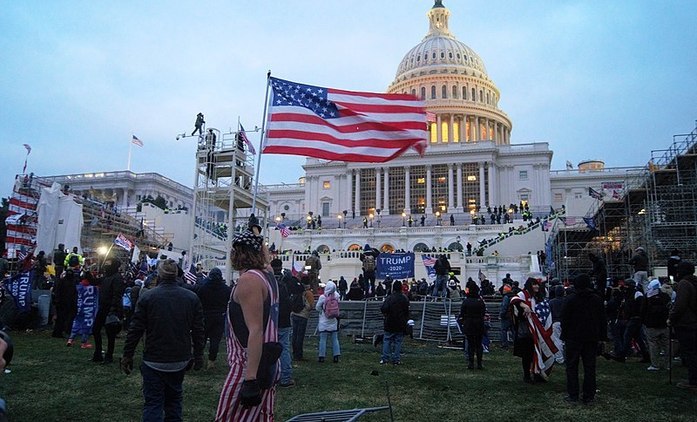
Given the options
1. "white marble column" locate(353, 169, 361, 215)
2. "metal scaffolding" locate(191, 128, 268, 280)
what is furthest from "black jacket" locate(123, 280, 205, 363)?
"white marble column" locate(353, 169, 361, 215)

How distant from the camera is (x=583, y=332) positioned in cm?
902

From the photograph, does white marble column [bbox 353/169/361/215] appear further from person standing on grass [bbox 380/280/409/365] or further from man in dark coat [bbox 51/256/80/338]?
person standing on grass [bbox 380/280/409/365]

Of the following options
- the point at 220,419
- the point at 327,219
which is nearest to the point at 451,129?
the point at 327,219

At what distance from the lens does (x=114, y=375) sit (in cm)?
1018

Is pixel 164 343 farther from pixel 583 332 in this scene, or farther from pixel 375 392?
pixel 583 332

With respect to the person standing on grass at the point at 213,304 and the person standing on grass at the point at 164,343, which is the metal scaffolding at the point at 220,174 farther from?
the person standing on grass at the point at 164,343

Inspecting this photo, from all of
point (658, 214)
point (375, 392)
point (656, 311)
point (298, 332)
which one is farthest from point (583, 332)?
point (658, 214)

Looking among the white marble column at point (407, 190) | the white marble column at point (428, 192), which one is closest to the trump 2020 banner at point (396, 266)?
the white marble column at point (428, 192)

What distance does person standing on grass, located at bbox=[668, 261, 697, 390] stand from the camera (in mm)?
9945

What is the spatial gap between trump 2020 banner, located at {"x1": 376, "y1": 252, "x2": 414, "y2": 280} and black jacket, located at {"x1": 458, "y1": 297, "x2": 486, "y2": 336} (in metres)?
12.6

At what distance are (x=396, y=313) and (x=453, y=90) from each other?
3558 inches

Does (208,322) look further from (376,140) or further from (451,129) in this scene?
(451,129)

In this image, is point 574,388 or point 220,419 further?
point 574,388

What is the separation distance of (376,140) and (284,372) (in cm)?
691
